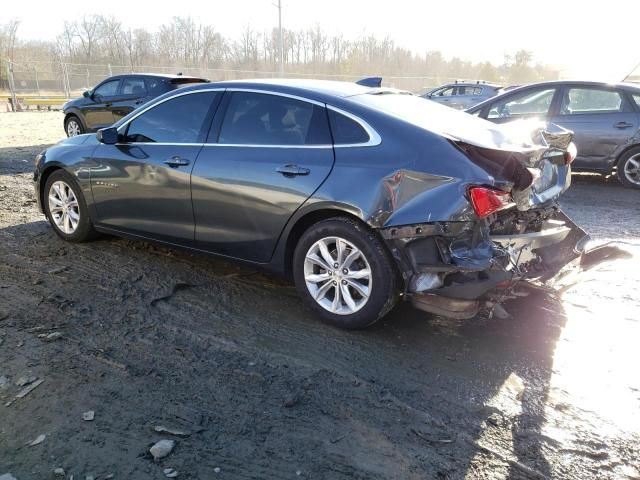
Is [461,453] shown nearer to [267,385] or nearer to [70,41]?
[267,385]

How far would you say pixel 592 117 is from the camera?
8336 millimetres

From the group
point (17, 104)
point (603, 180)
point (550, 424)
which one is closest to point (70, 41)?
point (17, 104)

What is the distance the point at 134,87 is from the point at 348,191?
9682mm

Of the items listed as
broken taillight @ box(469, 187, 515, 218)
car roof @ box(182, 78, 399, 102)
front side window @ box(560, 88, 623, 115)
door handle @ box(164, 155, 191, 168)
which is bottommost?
broken taillight @ box(469, 187, 515, 218)

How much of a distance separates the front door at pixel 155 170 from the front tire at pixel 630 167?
6603 millimetres

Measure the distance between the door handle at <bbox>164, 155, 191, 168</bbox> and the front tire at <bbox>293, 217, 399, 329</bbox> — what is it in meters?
1.21

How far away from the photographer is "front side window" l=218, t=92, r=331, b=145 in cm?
386

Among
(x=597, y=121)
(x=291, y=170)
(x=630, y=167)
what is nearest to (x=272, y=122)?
(x=291, y=170)

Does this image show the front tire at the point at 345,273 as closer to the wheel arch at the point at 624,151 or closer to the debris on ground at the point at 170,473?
the debris on ground at the point at 170,473

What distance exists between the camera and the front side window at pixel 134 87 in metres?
11.7

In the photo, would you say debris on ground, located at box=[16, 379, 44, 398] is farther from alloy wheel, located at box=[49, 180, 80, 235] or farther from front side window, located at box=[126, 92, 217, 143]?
alloy wheel, located at box=[49, 180, 80, 235]

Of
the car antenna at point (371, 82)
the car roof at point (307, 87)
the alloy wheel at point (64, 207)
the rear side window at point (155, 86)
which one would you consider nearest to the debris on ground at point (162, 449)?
the car roof at point (307, 87)

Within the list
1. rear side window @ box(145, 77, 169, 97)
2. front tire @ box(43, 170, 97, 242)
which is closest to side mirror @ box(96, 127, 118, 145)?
front tire @ box(43, 170, 97, 242)

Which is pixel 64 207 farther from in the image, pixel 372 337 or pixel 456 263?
pixel 456 263
